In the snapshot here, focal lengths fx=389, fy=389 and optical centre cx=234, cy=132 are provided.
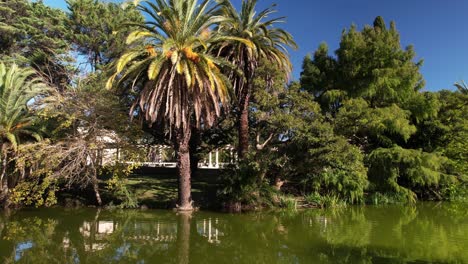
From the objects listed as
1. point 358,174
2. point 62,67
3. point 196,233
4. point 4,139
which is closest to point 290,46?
point 358,174

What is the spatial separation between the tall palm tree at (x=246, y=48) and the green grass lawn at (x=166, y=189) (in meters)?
3.33

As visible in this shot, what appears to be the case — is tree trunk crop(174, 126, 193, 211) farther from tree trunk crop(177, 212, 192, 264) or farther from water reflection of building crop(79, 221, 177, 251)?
water reflection of building crop(79, 221, 177, 251)

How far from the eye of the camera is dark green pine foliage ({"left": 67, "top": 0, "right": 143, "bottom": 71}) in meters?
32.5

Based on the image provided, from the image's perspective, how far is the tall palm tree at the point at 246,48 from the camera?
21281 mm

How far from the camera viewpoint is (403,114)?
82.6ft

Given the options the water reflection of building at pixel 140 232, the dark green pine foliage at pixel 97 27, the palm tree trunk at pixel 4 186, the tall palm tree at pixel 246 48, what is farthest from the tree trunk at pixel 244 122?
the dark green pine foliage at pixel 97 27

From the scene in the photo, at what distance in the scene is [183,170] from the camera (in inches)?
782

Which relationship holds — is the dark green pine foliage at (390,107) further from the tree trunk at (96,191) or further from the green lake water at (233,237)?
the tree trunk at (96,191)

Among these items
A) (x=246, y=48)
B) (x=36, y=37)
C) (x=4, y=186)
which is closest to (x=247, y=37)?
(x=246, y=48)

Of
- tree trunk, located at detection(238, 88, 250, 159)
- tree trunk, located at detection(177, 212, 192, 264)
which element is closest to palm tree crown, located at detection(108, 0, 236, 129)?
tree trunk, located at detection(238, 88, 250, 159)

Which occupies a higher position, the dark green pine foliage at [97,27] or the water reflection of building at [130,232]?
the dark green pine foliage at [97,27]

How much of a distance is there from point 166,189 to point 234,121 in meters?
6.10

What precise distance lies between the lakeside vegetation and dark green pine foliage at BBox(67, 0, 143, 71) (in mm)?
8470

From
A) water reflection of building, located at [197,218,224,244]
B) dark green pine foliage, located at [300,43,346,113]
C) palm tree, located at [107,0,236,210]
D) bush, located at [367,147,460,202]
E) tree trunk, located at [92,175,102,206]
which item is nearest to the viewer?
water reflection of building, located at [197,218,224,244]
